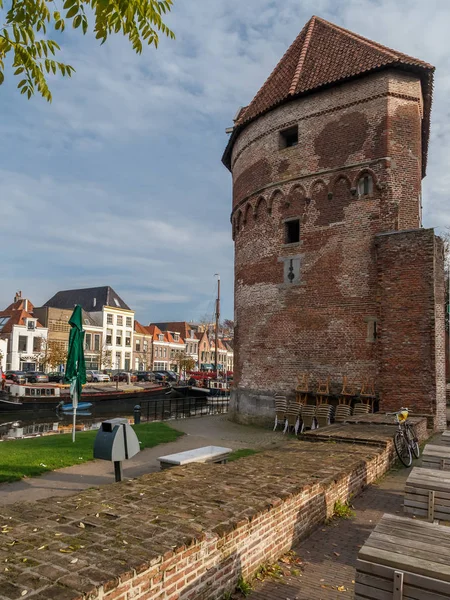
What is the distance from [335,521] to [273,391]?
11.7m

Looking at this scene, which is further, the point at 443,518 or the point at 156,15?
the point at 443,518

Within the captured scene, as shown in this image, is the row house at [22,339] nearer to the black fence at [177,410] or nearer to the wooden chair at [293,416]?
the black fence at [177,410]

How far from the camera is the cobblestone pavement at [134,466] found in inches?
305

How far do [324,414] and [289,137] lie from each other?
36.2 feet

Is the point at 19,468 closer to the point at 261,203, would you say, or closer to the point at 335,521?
the point at 335,521

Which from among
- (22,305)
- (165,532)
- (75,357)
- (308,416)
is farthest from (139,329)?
(165,532)

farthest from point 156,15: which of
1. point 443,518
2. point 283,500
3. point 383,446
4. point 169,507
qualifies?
point 383,446

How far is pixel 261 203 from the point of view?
18906 millimetres

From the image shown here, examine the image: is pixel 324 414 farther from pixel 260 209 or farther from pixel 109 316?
pixel 109 316

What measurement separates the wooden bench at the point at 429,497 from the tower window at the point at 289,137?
15.1 metres

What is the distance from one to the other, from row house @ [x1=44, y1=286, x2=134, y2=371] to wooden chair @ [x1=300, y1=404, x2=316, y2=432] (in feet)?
167

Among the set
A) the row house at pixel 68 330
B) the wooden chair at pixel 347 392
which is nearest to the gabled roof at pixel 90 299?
the row house at pixel 68 330

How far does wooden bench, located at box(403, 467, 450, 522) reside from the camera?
4988 mm

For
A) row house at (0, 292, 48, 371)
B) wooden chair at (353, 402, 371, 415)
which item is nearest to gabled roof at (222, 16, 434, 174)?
wooden chair at (353, 402, 371, 415)
